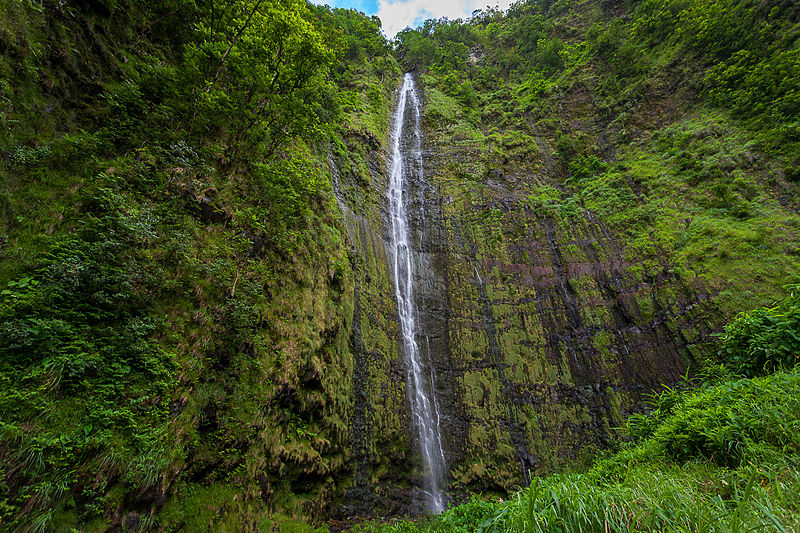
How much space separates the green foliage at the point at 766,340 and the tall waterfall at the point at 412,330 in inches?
378

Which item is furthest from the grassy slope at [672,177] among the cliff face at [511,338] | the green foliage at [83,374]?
the green foliage at [83,374]

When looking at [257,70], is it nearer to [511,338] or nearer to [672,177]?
[511,338]

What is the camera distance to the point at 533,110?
70.0 feet

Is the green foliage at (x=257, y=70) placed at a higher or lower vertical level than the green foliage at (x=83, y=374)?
higher

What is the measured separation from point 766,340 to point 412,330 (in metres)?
10.8

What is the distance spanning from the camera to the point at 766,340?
12.0 ft

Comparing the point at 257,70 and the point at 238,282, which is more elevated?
the point at 257,70

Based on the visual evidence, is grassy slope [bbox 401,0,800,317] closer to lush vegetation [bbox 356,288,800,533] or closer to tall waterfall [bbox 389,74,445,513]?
tall waterfall [bbox 389,74,445,513]

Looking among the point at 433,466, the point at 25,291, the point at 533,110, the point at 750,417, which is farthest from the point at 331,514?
the point at 533,110

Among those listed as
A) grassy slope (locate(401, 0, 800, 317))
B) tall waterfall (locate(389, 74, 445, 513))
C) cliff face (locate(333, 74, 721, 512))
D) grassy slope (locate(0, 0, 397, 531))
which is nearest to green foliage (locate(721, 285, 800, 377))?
cliff face (locate(333, 74, 721, 512))

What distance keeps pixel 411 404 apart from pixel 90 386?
10.1 m

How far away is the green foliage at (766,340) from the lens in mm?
3488

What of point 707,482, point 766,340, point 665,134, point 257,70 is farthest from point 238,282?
point 665,134

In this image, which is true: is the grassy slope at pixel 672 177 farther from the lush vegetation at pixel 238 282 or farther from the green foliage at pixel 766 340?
the green foliage at pixel 766 340
